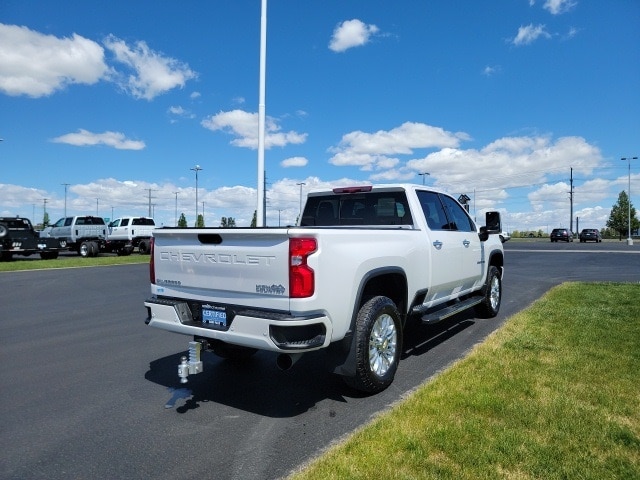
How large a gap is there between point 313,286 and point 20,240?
76.2 ft

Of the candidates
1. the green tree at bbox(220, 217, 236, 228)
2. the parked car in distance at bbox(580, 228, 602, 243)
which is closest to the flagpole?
the green tree at bbox(220, 217, 236, 228)

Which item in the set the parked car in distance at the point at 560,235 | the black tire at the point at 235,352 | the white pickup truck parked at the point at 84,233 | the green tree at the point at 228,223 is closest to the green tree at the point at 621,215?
the parked car in distance at the point at 560,235

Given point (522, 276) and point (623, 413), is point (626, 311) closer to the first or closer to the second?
point (623, 413)

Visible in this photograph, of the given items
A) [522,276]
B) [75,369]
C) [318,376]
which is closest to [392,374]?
[318,376]

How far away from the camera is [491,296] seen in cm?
779

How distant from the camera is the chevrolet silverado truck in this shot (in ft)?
70.5

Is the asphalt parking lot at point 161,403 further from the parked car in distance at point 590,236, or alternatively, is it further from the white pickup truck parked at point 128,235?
the parked car in distance at point 590,236

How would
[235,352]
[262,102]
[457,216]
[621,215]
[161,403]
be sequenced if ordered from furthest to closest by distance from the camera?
1. [621,215]
2. [262,102]
3. [457,216]
4. [235,352]
5. [161,403]

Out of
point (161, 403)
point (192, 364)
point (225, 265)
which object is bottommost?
point (161, 403)

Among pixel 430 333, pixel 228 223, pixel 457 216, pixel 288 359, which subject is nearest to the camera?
pixel 288 359

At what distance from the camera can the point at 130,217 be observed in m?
28.8

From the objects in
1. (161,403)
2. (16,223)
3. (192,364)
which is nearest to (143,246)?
(16,223)

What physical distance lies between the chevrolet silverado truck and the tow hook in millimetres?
22188

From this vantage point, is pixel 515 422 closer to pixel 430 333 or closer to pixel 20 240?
pixel 430 333
